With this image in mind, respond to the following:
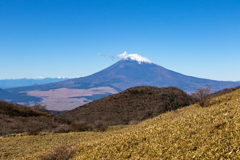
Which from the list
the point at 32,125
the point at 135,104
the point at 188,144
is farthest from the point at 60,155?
the point at 135,104

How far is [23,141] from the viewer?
11312 mm

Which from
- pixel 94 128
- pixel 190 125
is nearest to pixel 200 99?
pixel 94 128

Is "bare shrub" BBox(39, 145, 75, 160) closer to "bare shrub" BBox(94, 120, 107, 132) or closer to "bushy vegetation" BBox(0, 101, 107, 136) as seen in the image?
"bushy vegetation" BBox(0, 101, 107, 136)

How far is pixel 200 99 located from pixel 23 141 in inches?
631

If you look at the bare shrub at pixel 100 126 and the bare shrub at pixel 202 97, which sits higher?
the bare shrub at pixel 202 97

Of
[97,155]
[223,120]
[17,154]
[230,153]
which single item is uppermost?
[223,120]

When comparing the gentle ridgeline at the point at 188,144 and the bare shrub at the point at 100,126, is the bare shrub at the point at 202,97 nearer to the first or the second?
the bare shrub at the point at 100,126

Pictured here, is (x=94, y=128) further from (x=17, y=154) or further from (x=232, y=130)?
(x=232, y=130)

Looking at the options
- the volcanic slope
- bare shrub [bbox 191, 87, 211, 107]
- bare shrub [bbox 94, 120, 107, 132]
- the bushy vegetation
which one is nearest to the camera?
the bushy vegetation

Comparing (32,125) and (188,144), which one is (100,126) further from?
(188,144)

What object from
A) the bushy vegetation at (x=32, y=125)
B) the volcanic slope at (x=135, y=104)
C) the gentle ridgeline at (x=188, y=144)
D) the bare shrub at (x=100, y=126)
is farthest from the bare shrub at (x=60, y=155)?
the volcanic slope at (x=135, y=104)

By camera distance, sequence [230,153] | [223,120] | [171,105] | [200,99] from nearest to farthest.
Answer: [230,153] → [223,120] → [200,99] → [171,105]

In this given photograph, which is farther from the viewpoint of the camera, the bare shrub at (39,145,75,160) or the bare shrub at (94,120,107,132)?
the bare shrub at (94,120,107,132)

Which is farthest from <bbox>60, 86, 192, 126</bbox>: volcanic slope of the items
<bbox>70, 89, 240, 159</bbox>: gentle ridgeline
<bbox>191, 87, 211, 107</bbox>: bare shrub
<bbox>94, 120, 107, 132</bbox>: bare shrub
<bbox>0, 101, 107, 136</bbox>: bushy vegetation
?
<bbox>70, 89, 240, 159</bbox>: gentle ridgeline
